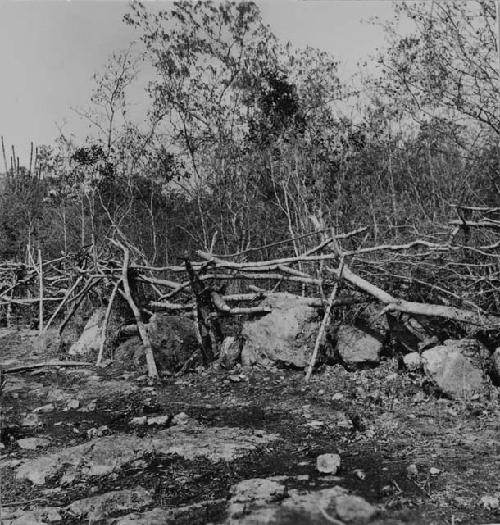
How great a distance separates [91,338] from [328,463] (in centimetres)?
460

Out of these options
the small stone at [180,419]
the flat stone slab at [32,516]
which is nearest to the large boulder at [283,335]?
the small stone at [180,419]

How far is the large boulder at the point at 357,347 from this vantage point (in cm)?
492

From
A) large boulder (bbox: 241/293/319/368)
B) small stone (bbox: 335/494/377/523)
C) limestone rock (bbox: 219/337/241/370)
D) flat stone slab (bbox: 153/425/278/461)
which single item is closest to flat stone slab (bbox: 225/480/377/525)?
small stone (bbox: 335/494/377/523)

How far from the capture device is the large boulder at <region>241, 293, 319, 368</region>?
5.31m

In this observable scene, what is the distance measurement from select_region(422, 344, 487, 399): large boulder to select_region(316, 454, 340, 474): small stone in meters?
1.37

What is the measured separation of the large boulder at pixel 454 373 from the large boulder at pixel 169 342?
2624 millimetres

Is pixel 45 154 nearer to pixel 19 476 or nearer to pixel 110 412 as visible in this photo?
pixel 110 412

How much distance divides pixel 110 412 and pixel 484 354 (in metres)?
3.08

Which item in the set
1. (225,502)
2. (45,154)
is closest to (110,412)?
(225,502)

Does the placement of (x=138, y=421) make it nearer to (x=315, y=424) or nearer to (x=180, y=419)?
(x=180, y=419)

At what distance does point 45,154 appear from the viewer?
14547 millimetres

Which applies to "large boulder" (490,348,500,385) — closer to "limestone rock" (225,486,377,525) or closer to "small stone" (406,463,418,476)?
"small stone" (406,463,418,476)

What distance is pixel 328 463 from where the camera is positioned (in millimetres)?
3010

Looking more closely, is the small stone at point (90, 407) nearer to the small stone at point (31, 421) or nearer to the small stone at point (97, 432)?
the small stone at point (31, 421)
